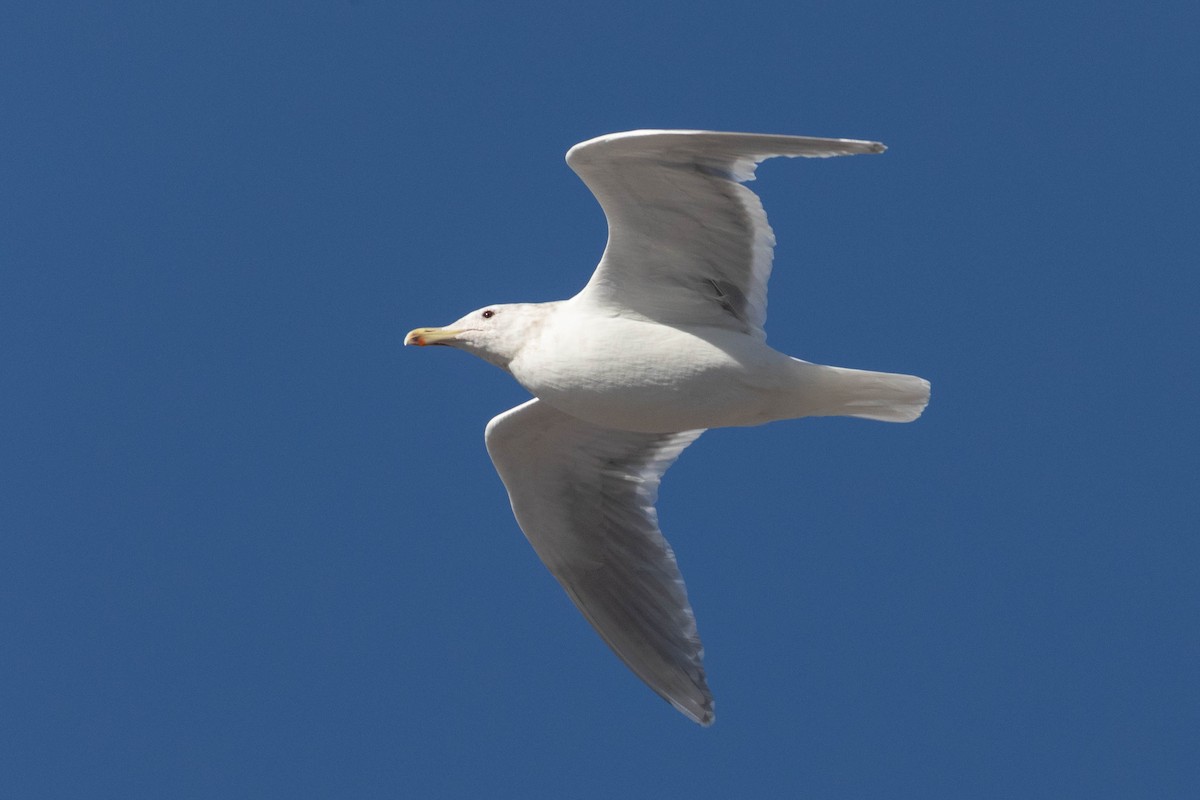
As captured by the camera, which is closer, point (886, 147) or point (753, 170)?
point (886, 147)

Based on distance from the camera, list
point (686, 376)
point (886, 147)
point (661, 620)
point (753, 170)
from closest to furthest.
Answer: point (886, 147)
point (753, 170)
point (686, 376)
point (661, 620)

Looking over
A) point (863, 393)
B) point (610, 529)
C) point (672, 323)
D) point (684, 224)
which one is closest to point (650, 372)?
point (672, 323)

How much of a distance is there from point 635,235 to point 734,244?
494 mm

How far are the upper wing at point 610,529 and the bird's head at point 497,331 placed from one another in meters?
0.72

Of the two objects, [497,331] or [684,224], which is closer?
[684,224]

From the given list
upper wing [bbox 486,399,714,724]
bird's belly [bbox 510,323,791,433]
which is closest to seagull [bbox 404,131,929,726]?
bird's belly [bbox 510,323,791,433]

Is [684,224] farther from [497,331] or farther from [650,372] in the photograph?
[497,331]

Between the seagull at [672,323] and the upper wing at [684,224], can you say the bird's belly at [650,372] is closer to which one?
the seagull at [672,323]

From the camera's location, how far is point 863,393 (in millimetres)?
8984

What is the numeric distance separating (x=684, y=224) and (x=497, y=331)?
1.10 meters

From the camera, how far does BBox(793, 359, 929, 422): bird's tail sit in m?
8.88

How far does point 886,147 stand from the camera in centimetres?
760

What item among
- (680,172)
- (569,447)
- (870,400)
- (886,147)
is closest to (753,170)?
(680,172)

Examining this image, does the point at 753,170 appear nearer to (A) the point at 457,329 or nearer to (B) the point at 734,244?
(B) the point at 734,244
